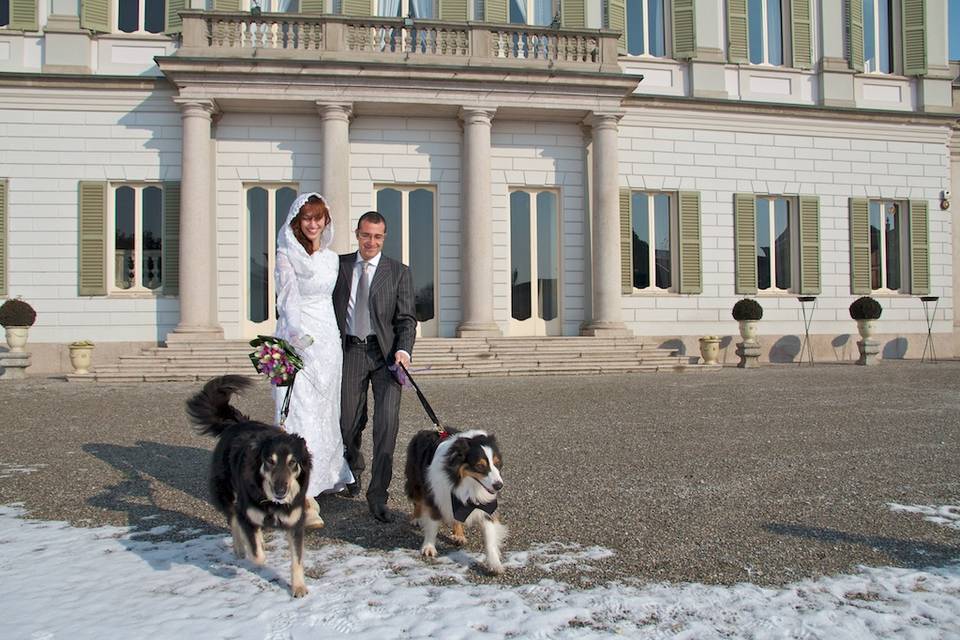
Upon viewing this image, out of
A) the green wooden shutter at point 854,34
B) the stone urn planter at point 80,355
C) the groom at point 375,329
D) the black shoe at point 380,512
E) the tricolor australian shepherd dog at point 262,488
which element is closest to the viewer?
the tricolor australian shepherd dog at point 262,488

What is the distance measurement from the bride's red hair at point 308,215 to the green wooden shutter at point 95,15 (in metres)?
13.7

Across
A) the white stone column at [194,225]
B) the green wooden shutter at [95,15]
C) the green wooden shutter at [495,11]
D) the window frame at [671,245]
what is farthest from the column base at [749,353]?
the green wooden shutter at [95,15]

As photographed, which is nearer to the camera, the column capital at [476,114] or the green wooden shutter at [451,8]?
the column capital at [476,114]

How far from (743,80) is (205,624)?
Result: 17354mm

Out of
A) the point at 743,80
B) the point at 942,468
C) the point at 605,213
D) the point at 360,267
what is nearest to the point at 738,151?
the point at 743,80

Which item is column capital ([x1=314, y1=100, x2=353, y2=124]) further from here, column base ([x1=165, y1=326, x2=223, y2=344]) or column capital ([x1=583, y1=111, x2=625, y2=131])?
column capital ([x1=583, y1=111, x2=625, y2=131])

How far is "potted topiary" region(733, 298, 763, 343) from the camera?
49.1 feet

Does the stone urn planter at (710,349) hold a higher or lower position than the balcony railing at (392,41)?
lower

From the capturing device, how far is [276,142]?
48.3ft

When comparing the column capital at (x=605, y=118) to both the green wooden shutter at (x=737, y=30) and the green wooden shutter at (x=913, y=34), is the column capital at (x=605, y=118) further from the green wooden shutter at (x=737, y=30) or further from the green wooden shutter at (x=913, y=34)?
the green wooden shutter at (x=913, y=34)

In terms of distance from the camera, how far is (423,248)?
1548 cm

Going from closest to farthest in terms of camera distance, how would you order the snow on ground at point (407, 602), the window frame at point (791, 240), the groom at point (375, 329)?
1. the snow on ground at point (407, 602)
2. the groom at point (375, 329)
3. the window frame at point (791, 240)

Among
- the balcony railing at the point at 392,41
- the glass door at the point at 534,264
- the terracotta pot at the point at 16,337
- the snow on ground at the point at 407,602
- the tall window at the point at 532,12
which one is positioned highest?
the tall window at the point at 532,12

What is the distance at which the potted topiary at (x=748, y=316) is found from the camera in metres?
15.0
